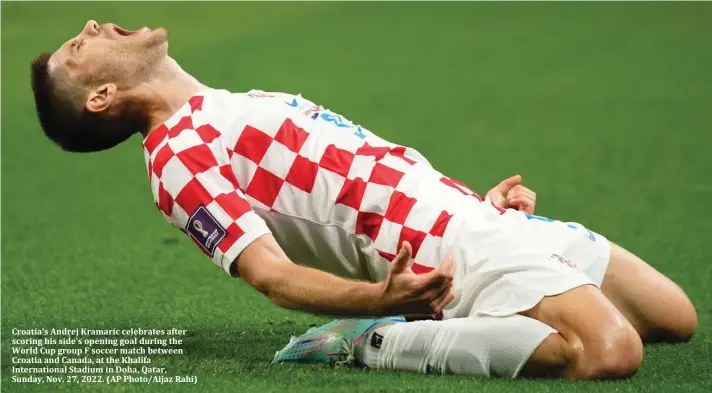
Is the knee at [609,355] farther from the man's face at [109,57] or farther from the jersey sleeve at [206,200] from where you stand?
the man's face at [109,57]

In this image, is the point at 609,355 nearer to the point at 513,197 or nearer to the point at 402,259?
the point at 402,259

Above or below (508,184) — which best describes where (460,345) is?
below

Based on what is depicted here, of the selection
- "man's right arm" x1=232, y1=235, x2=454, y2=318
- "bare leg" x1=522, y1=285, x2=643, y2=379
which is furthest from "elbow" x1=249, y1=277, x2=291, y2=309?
"bare leg" x1=522, y1=285, x2=643, y2=379

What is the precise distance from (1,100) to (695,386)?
6.35m

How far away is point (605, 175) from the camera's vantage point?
19.6 ft

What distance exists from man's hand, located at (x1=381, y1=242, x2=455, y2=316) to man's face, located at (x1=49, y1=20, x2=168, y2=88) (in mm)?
935

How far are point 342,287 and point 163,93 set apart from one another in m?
0.77

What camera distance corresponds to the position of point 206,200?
286 centimetres

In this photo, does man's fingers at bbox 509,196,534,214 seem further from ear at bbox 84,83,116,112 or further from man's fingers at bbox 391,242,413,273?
ear at bbox 84,83,116,112

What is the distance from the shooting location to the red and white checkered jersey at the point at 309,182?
9.71 feet

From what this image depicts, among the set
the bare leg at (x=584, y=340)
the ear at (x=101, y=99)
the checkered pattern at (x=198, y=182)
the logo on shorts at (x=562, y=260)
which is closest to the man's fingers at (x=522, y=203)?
the logo on shorts at (x=562, y=260)

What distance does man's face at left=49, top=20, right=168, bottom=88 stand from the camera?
3111 mm

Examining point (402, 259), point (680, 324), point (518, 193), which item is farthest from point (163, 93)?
point (680, 324)

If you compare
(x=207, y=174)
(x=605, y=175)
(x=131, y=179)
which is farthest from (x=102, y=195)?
(x=207, y=174)
